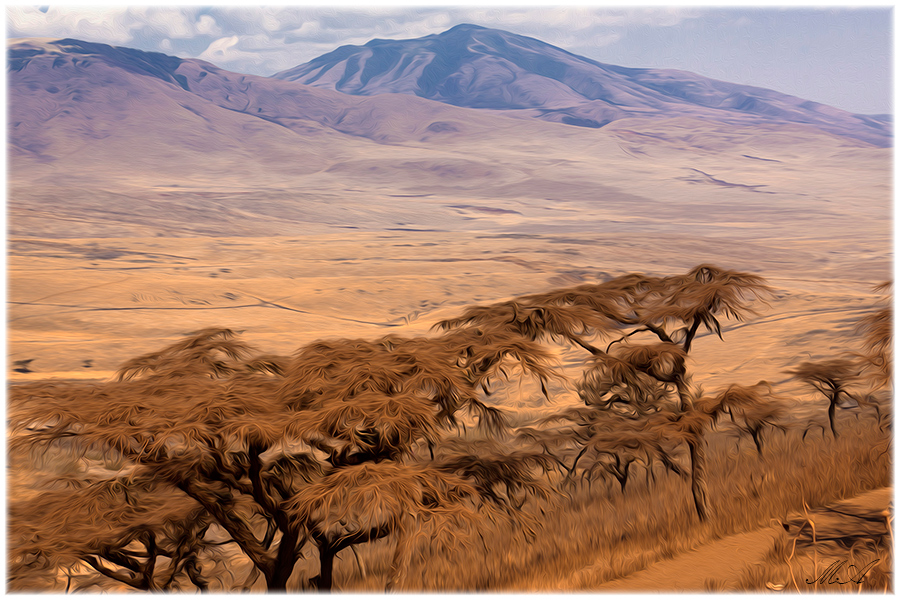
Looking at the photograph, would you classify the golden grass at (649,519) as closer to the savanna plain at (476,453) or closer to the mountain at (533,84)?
the savanna plain at (476,453)

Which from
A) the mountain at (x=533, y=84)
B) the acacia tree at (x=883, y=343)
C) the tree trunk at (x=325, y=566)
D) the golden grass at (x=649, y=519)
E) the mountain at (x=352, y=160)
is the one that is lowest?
the golden grass at (x=649, y=519)

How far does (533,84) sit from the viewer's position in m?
91.7

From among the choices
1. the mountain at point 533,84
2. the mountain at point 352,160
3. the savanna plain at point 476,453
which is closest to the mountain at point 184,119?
the mountain at point 352,160

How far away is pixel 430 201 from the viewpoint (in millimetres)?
57312

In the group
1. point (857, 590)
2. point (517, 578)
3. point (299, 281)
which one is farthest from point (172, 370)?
point (299, 281)

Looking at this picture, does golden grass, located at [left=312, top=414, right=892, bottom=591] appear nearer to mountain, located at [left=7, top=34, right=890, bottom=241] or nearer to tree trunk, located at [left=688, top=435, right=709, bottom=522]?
tree trunk, located at [left=688, top=435, right=709, bottom=522]

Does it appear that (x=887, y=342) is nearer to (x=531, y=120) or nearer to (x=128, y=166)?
(x=128, y=166)

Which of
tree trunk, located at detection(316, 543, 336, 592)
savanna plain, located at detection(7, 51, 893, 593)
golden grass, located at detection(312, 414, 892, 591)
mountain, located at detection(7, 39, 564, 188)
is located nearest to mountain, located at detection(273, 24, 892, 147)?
mountain, located at detection(7, 39, 564, 188)

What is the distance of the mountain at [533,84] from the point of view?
289 ft

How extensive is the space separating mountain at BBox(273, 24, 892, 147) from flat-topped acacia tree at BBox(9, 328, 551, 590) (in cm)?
8234

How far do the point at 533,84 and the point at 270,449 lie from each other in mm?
90701

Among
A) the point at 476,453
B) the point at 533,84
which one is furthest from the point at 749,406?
the point at 533,84
